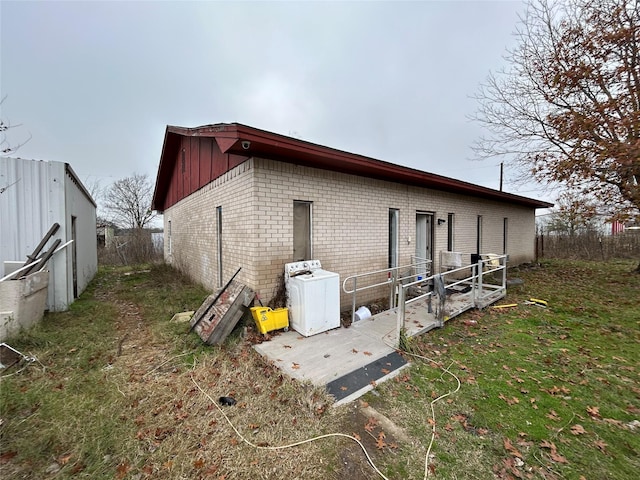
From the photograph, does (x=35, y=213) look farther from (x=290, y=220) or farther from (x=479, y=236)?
(x=479, y=236)

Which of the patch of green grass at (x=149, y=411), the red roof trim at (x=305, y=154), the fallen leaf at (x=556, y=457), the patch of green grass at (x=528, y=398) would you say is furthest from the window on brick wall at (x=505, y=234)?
the patch of green grass at (x=149, y=411)

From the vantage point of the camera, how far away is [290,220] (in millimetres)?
4785

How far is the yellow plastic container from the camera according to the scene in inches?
161

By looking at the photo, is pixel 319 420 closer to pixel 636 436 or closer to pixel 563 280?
pixel 636 436

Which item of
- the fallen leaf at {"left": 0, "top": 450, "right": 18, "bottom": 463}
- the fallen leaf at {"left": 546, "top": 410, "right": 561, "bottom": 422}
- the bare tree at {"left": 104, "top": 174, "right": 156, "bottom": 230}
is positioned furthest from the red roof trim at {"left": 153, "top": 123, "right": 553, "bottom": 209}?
the bare tree at {"left": 104, "top": 174, "right": 156, "bottom": 230}

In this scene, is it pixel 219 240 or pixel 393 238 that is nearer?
pixel 219 240

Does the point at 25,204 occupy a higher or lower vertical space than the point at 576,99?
lower

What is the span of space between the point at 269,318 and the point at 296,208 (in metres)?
2.19

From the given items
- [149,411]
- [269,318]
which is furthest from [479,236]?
[149,411]

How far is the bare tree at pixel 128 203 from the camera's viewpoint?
21.7 meters

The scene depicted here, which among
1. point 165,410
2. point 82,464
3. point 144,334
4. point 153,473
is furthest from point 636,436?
point 144,334

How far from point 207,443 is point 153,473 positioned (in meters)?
0.39

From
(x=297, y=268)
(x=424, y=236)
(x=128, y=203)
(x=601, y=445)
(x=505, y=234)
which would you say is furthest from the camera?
(x=128, y=203)

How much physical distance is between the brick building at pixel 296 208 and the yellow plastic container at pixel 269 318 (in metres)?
0.41
